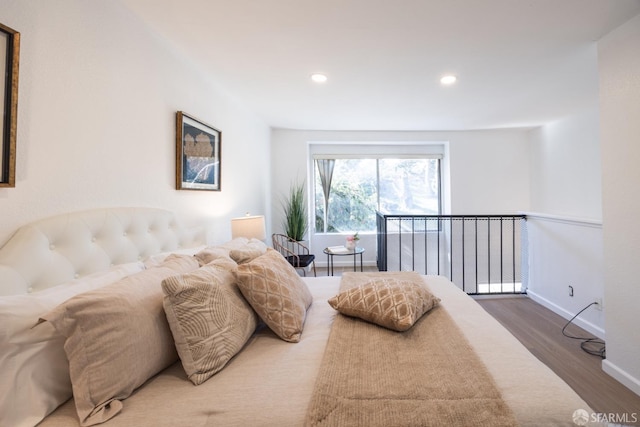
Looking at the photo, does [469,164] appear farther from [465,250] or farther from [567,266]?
[567,266]

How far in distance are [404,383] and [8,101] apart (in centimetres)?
170

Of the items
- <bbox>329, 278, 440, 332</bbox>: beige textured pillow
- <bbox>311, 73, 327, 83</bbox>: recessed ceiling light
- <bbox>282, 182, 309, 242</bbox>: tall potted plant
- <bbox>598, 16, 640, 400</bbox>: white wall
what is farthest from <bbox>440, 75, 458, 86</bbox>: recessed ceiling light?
<bbox>282, 182, 309, 242</bbox>: tall potted plant

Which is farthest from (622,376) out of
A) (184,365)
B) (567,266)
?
(184,365)

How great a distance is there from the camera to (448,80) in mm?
2500

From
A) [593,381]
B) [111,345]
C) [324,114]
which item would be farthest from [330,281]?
[324,114]

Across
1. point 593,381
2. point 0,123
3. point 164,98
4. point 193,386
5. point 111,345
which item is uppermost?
point 164,98

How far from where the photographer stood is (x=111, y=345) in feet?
2.69

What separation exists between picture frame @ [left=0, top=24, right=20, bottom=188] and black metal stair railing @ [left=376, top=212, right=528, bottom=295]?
361 centimetres

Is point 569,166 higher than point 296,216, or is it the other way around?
point 569,166

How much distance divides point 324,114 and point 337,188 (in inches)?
66.0

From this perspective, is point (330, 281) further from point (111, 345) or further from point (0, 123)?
point (0, 123)

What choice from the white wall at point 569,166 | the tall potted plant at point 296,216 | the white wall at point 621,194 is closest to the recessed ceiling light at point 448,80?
the white wall at point 621,194

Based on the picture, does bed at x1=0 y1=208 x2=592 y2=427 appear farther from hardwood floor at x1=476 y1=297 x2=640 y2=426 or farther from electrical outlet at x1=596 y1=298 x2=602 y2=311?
electrical outlet at x1=596 y1=298 x2=602 y2=311

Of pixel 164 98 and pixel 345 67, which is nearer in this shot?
pixel 164 98
